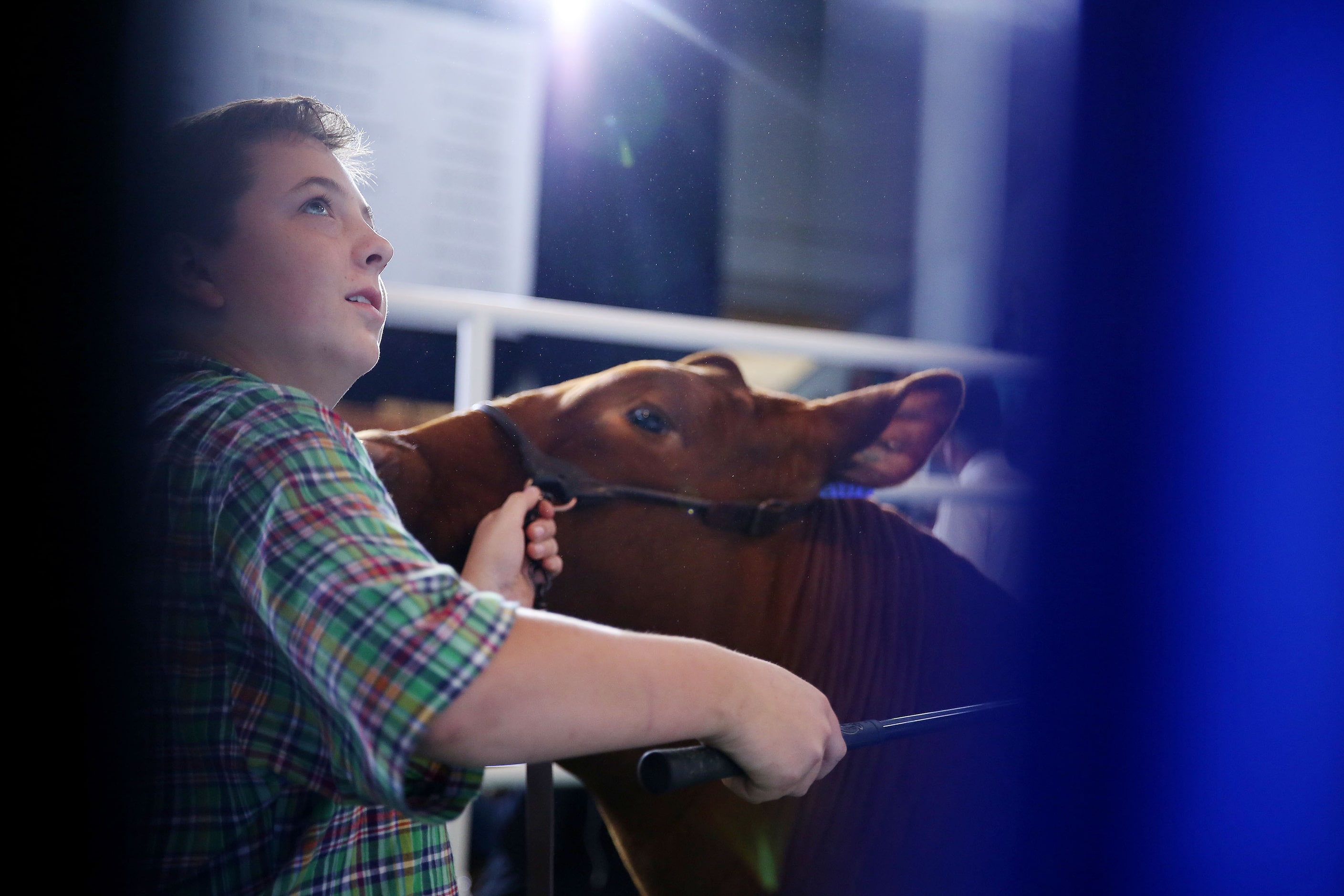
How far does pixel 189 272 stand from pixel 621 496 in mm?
385

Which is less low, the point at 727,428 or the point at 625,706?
the point at 727,428

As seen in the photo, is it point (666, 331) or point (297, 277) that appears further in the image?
point (666, 331)

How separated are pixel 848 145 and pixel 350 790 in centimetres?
69

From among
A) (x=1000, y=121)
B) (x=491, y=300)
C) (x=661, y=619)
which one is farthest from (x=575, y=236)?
(x=1000, y=121)

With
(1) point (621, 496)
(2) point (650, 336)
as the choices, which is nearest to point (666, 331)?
(2) point (650, 336)

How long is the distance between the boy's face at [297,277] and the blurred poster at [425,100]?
47mm

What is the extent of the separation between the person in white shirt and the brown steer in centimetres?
2

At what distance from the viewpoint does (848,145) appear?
32.4 inches

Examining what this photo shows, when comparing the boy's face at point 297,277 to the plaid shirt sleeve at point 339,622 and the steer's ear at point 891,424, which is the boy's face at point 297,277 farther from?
the steer's ear at point 891,424

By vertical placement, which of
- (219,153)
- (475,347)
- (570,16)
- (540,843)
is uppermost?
(570,16)

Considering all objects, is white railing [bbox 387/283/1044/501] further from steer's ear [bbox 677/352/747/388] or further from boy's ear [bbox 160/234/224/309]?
boy's ear [bbox 160/234/224/309]

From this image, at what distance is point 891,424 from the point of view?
2.83 ft

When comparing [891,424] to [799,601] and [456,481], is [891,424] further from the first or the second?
[456,481]

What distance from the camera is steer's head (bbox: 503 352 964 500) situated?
0.79m
